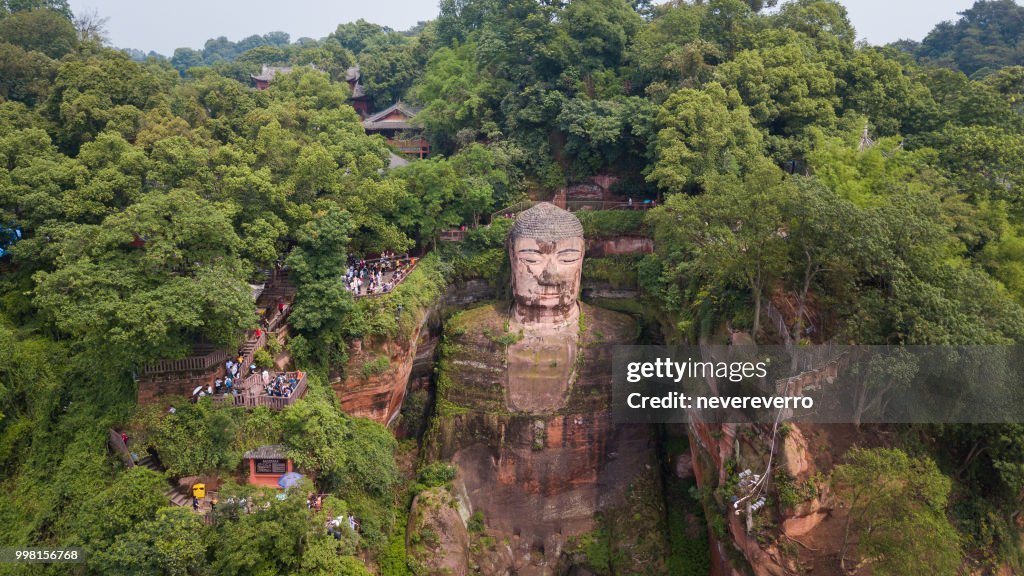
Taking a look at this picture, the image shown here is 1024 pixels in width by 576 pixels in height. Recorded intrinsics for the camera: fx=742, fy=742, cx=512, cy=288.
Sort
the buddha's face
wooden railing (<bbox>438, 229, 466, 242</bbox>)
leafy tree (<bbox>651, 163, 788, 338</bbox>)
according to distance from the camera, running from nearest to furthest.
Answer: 1. leafy tree (<bbox>651, 163, 788, 338</bbox>)
2. the buddha's face
3. wooden railing (<bbox>438, 229, 466, 242</bbox>)

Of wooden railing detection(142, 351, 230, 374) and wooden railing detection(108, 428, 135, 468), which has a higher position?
wooden railing detection(142, 351, 230, 374)

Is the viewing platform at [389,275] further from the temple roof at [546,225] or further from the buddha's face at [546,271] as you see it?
the temple roof at [546,225]

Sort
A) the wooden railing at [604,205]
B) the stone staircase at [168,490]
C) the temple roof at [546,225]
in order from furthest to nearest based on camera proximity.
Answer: the wooden railing at [604,205] < the temple roof at [546,225] < the stone staircase at [168,490]

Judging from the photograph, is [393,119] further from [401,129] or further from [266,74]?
[266,74]

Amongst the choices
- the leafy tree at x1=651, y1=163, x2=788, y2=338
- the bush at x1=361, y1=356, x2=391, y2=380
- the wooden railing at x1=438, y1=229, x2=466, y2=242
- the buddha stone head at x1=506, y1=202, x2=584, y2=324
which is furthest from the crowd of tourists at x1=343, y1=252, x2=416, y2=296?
the leafy tree at x1=651, y1=163, x2=788, y2=338

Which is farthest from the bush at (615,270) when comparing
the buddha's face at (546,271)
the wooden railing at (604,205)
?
the buddha's face at (546,271)

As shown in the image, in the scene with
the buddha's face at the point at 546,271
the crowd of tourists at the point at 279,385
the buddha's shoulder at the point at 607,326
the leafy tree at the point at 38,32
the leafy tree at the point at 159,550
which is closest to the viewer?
the leafy tree at the point at 159,550

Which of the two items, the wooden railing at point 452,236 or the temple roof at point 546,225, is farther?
the wooden railing at point 452,236

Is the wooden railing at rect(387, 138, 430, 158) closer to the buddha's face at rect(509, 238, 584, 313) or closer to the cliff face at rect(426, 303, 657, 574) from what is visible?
the buddha's face at rect(509, 238, 584, 313)
